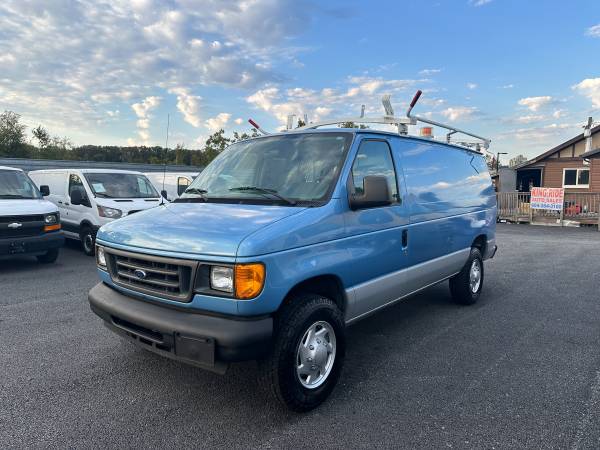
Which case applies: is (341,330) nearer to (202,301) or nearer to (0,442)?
(202,301)

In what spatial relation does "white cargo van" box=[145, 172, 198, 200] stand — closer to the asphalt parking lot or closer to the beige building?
the asphalt parking lot

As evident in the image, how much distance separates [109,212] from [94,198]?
1.81ft

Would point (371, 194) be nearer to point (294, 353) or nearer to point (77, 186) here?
point (294, 353)

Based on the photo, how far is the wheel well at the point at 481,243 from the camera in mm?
6008

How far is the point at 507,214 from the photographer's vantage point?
1862cm

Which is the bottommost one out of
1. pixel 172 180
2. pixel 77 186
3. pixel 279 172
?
pixel 77 186

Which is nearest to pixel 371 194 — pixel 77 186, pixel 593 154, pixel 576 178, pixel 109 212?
pixel 109 212

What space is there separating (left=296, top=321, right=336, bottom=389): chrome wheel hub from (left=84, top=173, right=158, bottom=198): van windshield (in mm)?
7854

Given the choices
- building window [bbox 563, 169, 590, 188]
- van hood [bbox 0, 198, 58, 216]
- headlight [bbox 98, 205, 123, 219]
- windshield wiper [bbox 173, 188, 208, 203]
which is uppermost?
building window [bbox 563, 169, 590, 188]

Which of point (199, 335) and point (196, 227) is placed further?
point (196, 227)

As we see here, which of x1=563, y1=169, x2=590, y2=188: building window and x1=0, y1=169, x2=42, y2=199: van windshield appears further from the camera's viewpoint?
x1=563, y1=169, x2=590, y2=188: building window

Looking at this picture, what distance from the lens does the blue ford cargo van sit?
8.84 ft

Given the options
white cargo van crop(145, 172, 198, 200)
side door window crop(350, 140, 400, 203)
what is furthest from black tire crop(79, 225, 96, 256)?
side door window crop(350, 140, 400, 203)

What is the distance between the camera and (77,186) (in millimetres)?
9781
